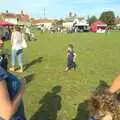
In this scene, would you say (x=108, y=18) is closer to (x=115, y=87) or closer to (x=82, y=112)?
(x=82, y=112)

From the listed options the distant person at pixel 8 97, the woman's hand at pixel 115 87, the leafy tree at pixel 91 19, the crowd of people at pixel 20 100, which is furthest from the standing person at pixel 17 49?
the leafy tree at pixel 91 19

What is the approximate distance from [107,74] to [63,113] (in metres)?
5.32

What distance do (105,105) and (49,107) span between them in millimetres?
4515

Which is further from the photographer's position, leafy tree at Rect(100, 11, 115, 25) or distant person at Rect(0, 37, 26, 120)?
leafy tree at Rect(100, 11, 115, 25)

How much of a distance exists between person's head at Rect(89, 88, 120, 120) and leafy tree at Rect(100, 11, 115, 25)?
112662 millimetres

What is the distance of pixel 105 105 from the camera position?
400 centimetres

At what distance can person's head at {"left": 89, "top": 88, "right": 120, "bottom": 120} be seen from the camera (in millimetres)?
4004

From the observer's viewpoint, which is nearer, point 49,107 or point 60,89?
point 49,107

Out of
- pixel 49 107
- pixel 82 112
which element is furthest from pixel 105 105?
pixel 49 107

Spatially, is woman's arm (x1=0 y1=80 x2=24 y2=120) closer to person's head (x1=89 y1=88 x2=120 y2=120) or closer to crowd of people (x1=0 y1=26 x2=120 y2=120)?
crowd of people (x1=0 y1=26 x2=120 y2=120)

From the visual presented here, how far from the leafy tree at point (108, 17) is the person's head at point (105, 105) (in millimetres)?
112662

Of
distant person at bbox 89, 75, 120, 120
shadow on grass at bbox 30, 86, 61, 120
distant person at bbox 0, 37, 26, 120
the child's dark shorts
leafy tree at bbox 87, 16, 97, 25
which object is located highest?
distant person at bbox 0, 37, 26, 120

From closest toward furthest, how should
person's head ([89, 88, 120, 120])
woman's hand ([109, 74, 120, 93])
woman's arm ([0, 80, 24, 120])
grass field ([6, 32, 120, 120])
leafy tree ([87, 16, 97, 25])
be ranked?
woman's arm ([0, 80, 24, 120]) → person's head ([89, 88, 120, 120]) → woman's hand ([109, 74, 120, 93]) → grass field ([6, 32, 120, 120]) → leafy tree ([87, 16, 97, 25])

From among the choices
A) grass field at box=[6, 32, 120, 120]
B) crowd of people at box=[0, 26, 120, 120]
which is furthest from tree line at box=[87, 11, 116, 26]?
crowd of people at box=[0, 26, 120, 120]
